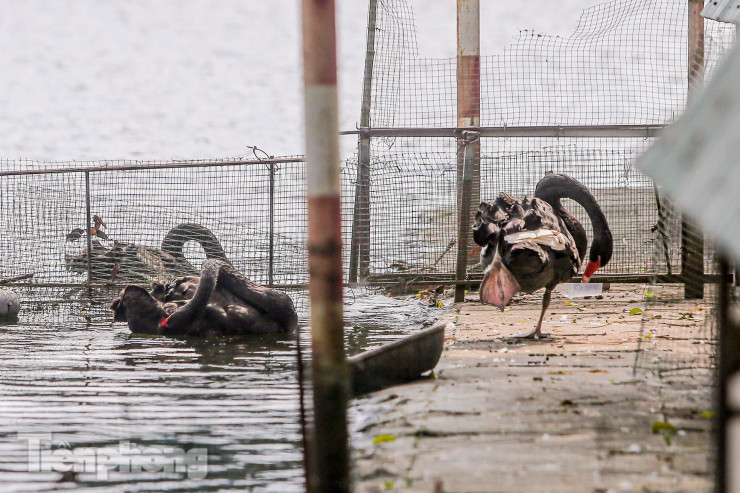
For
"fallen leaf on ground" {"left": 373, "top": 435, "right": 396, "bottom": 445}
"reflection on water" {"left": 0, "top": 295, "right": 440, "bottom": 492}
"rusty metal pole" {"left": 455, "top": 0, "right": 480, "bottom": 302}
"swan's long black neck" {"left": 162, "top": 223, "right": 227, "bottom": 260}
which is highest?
"rusty metal pole" {"left": 455, "top": 0, "right": 480, "bottom": 302}

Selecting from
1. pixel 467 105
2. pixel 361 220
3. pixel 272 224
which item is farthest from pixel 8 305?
pixel 467 105

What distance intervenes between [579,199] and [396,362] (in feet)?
14.0

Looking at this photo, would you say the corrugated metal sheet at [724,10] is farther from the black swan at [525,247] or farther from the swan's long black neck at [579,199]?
the black swan at [525,247]

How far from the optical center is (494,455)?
421 centimetres

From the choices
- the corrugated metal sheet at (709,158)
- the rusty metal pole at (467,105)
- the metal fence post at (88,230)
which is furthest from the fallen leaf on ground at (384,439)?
the metal fence post at (88,230)

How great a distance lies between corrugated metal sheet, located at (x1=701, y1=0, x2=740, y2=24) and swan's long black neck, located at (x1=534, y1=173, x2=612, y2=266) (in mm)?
2206

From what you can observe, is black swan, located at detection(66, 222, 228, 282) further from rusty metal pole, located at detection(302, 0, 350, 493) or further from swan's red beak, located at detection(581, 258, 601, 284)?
rusty metal pole, located at detection(302, 0, 350, 493)

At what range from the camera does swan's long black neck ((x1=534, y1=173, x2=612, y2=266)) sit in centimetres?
940

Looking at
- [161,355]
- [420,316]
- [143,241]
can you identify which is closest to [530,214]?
[420,316]

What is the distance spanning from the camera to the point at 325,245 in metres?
3.22

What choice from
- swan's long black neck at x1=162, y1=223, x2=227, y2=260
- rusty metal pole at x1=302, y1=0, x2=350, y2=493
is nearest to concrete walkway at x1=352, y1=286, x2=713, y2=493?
rusty metal pole at x1=302, y1=0, x2=350, y2=493

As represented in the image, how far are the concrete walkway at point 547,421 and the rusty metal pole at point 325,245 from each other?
637mm

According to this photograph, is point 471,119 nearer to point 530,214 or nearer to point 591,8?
point 591,8

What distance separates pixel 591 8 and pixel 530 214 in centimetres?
501
